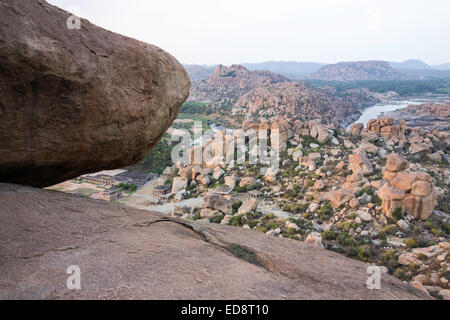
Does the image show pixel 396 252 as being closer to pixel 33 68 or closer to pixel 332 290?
pixel 332 290

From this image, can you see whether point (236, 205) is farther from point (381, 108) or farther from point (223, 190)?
point (381, 108)

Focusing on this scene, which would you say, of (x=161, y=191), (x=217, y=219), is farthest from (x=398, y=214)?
(x=161, y=191)

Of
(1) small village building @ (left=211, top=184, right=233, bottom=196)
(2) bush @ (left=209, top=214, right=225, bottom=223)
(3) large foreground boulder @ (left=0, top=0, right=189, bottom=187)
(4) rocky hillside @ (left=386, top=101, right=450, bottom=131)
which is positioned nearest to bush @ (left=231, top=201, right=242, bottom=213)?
(2) bush @ (left=209, top=214, right=225, bottom=223)

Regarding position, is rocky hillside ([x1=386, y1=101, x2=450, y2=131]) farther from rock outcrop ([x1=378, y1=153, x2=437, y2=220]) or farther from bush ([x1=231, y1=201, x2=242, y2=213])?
bush ([x1=231, y1=201, x2=242, y2=213])

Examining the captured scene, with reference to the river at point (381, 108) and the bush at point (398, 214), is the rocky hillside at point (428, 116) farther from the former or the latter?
the bush at point (398, 214)

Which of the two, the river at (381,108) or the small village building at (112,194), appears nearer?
the small village building at (112,194)

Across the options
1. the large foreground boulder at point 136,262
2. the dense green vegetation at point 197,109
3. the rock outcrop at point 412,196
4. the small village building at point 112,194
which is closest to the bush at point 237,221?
the rock outcrop at point 412,196

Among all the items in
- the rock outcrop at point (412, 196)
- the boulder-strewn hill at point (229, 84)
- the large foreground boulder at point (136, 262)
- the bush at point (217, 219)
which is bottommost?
the bush at point (217, 219)
